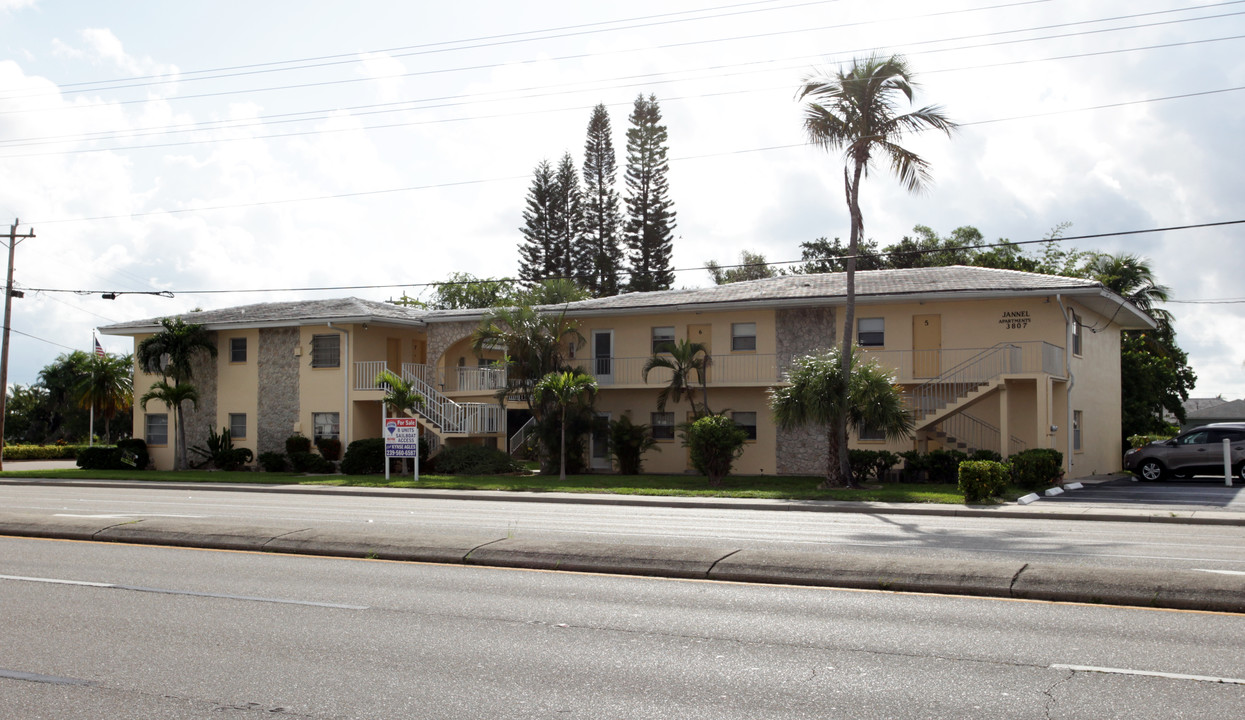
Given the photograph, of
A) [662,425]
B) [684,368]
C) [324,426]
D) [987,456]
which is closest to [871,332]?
[684,368]

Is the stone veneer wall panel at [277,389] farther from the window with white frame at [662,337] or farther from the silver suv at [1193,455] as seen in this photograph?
the silver suv at [1193,455]

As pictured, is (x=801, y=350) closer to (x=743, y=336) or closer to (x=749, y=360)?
(x=749, y=360)

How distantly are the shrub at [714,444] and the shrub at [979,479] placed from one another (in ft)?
24.7

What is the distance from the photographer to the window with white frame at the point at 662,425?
3438 centimetres

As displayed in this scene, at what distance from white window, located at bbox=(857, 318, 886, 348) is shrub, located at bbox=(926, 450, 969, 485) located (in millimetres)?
4938

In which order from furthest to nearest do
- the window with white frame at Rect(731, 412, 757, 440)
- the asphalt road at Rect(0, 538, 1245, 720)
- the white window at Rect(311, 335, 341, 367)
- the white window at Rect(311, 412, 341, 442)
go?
the white window at Rect(311, 335, 341, 367)
the white window at Rect(311, 412, 341, 442)
the window with white frame at Rect(731, 412, 757, 440)
the asphalt road at Rect(0, 538, 1245, 720)

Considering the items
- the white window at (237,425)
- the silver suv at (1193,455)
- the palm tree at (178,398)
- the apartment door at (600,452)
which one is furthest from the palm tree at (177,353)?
the silver suv at (1193,455)

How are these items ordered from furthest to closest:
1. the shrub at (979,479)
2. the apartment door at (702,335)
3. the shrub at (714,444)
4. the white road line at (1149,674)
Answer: the apartment door at (702,335)
the shrub at (714,444)
the shrub at (979,479)
the white road line at (1149,674)

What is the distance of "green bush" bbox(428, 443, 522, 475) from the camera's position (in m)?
32.4

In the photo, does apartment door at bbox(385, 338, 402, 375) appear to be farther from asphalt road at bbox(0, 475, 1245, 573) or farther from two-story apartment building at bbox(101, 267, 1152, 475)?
asphalt road at bbox(0, 475, 1245, 573)

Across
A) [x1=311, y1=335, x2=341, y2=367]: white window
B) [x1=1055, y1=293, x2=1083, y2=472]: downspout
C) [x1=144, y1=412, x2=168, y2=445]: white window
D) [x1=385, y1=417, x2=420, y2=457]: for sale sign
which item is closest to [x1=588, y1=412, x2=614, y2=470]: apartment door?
[x1=385, y1=417, x2=420, y2=457]: for sale sign

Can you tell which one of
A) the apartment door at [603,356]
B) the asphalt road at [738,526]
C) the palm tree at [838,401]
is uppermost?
the apartment door at [603,356]

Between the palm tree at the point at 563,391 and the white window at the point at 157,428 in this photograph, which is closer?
the palm tree at the point at 563,391

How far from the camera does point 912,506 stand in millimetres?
21219
